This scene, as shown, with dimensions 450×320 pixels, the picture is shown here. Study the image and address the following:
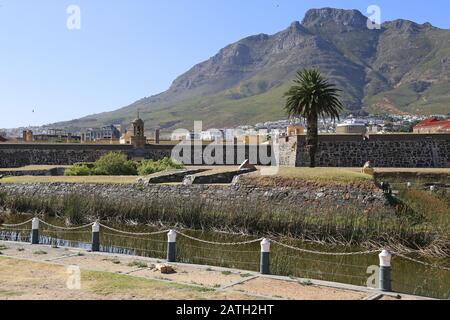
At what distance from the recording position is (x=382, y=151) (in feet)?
127

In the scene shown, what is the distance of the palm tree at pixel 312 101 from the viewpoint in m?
32.9

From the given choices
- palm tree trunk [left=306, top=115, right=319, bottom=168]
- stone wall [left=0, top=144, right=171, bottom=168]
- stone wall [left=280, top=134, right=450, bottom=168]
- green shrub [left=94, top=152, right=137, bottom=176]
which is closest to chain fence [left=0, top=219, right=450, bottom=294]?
green shrub [left=94, top=152, right=137, bottom=176]

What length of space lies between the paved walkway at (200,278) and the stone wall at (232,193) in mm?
10118

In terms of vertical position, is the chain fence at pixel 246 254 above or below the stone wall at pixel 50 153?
below

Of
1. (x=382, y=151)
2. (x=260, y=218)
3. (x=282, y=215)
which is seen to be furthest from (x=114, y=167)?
(x=382, y=151)

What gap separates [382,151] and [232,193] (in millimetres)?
18329

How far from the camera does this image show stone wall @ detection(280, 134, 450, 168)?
123ft

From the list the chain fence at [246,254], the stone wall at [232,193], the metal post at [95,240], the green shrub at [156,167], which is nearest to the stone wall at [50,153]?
the green shrub at [156,167]

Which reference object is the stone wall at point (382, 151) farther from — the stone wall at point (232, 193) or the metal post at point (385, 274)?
the metal post at point (385, 274)

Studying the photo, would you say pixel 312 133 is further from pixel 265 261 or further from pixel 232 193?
pixel 265 261

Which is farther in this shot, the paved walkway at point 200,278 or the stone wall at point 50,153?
the stone wall at point 50,153
